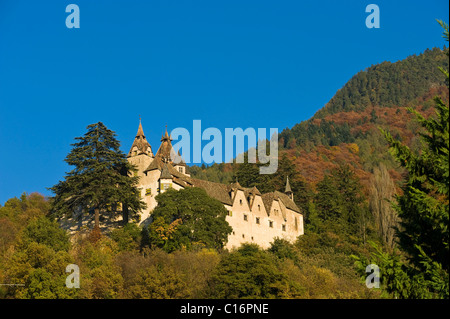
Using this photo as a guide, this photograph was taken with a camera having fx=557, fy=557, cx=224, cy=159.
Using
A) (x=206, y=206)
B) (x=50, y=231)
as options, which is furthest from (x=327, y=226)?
(x=50, y=231)

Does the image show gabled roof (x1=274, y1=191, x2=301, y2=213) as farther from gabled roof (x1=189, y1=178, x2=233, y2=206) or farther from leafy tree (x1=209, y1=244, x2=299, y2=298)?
leafy tree (x1=209, y1=244, x2=299, y2=298)

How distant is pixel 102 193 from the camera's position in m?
55.3

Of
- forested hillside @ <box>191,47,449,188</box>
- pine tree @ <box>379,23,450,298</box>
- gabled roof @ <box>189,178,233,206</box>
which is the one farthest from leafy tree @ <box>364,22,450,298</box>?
forested hillside @ <box>191,47,449,188</box>

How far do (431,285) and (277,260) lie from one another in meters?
37.9

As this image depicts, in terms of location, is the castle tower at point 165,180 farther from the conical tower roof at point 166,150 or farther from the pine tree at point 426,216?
the pine tree at point 426,216

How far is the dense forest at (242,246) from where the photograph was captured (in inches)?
659

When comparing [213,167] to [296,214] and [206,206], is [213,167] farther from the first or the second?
[206,206]

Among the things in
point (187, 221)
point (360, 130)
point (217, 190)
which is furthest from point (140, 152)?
point (360, 130)

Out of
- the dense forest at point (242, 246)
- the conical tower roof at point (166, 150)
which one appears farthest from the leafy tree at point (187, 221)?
the conical tower roof at point (166, 150)

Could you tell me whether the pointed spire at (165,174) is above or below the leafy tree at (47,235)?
above

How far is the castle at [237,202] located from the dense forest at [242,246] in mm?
1870

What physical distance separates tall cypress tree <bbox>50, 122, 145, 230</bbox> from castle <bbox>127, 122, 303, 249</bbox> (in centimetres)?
255

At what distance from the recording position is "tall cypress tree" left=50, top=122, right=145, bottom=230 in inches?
2158

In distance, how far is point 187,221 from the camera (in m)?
53.6
